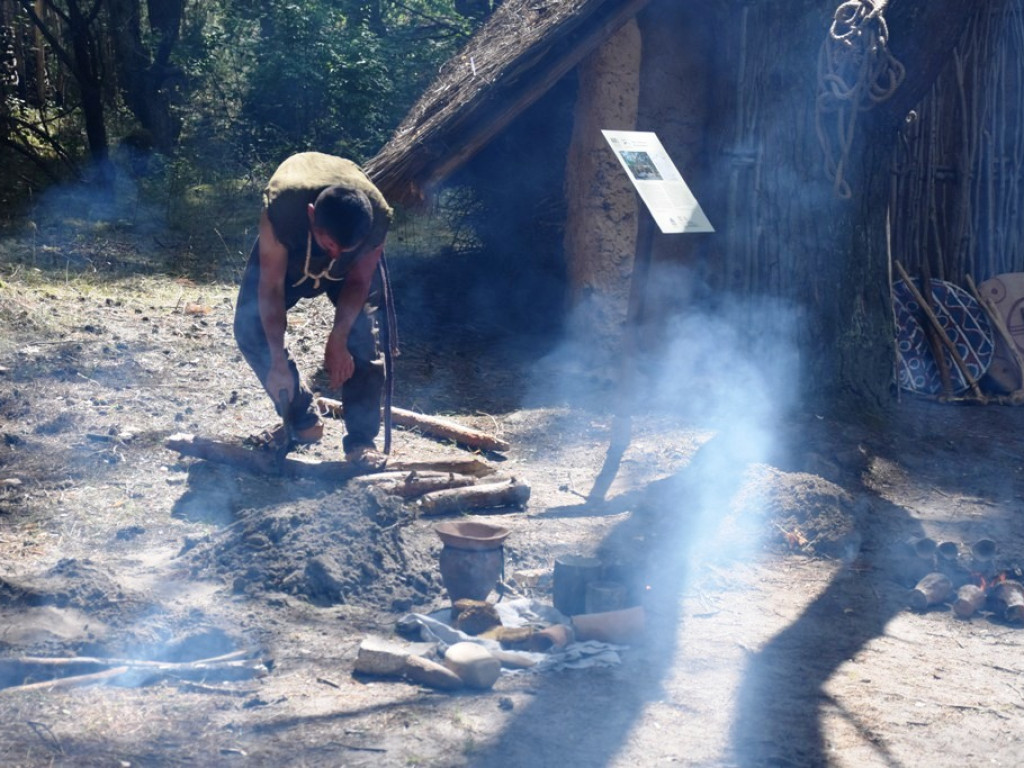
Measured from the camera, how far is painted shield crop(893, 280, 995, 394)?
7.77 meters

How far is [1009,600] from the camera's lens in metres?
4.45

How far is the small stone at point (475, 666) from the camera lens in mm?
3400

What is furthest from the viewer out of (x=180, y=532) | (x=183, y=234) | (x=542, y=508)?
(x=183, y=234)

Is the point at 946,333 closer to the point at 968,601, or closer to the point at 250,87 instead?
the point at 968,601

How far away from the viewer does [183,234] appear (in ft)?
36.6

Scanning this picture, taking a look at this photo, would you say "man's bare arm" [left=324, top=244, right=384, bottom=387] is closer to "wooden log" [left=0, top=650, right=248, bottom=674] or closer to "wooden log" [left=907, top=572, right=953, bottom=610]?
"wooden log" [left=0, top=650, right=248, bottom=674]

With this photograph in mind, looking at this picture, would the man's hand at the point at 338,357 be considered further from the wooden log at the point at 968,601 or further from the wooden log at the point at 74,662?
the wooden log at the point at 968,601

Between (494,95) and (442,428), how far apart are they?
229 centimetres

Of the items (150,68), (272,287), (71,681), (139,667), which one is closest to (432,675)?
(139,667)

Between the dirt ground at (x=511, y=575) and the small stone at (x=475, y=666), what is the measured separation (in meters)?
0.06

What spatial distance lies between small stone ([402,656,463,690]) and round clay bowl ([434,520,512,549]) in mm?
586

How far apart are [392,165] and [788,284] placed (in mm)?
2610

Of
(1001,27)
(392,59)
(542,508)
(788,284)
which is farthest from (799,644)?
(392,59)

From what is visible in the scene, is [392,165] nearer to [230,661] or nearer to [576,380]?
[576,380]
